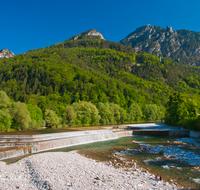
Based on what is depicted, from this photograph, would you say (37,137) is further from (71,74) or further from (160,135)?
(71,74)

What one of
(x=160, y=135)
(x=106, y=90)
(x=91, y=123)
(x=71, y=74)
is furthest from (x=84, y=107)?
(x=71, y=74)

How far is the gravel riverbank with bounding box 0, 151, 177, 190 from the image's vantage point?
12117 mm

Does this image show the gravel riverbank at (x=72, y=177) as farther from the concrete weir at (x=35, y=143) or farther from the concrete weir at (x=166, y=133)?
the concrete weir at (x=166, y=133)

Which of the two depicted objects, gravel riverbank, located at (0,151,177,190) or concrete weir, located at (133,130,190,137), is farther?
concrete weir, located at (133,130,190,137)

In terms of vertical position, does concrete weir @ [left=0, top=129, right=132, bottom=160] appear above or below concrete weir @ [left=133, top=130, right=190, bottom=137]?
above

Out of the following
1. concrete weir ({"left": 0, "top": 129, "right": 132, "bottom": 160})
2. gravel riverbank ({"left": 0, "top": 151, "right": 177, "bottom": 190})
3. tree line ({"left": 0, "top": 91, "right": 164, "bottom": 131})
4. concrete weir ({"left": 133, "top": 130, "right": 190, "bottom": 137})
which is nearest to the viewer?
gravel riverbank ({"left": 0, "top": 151, "right": 177, "bottom": 190})

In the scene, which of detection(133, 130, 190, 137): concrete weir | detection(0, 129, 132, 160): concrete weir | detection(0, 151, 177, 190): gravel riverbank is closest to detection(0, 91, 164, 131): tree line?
detection(0, 129, 132, 160): concrete weir

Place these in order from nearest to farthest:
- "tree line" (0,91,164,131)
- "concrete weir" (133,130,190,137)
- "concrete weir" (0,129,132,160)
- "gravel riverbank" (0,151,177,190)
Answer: "gravel riverbank" (0,151,177,190) → "concrete weir" (0,129,132,160) → "concrete weir" (133,130,190,137) → "tree line" (0,91,164,131)

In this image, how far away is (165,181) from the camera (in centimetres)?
1305

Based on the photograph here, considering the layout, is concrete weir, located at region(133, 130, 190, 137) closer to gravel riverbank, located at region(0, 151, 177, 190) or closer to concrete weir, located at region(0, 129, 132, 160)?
concrete weir, located at region(0, 129, 132, 160)

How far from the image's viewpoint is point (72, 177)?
542 inches

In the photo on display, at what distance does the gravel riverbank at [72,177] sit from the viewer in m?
12.1

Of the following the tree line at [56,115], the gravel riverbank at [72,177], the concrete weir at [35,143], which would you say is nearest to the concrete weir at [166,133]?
the concrete weir at [35,143]

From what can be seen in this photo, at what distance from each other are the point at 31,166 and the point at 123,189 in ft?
34.2
